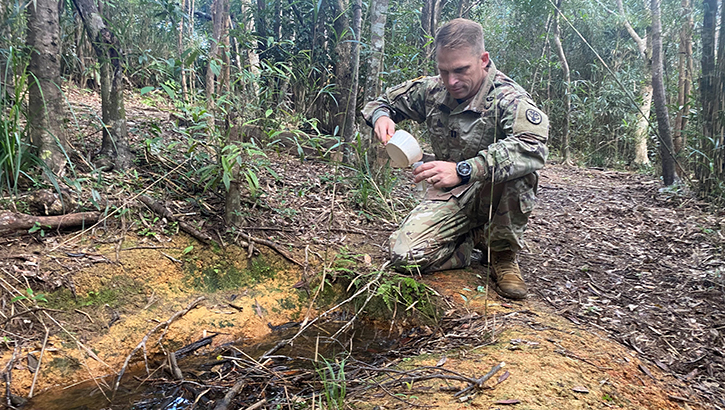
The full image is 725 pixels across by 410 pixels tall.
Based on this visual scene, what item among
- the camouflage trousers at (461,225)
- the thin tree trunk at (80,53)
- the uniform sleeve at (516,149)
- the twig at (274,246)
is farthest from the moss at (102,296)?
the thin tree trunk at (80,53)

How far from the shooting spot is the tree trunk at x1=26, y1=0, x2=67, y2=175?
2.23 meters

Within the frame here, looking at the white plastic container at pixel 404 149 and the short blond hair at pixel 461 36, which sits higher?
the short blond hair at pixel 461 36

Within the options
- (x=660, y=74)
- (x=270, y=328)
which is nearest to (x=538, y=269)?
(x=270, y=328)

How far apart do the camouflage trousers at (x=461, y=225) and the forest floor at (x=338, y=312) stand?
0.13 m

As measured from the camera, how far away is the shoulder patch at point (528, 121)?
225 cm

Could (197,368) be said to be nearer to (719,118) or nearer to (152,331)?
(152,331)

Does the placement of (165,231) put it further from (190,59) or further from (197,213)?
(190,59)

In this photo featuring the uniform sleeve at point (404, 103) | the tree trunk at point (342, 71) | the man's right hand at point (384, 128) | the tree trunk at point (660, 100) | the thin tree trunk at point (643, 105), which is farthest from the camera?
the thin tree trunk at point (643, 105)

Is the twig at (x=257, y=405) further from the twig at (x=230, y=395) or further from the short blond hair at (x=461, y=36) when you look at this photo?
the short blond hair at (x=461, y=36)

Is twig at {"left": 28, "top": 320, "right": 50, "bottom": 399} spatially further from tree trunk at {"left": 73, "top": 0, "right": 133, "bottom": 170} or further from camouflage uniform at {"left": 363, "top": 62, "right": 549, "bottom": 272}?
camouflage uniform at {"left": 363, "top": 62, "right": 549, "bottom": 272}

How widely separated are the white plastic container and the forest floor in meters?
0.55

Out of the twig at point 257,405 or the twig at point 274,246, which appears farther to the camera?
the twig at point 274,246

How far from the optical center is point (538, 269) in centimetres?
275

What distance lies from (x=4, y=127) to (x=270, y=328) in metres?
1.48
